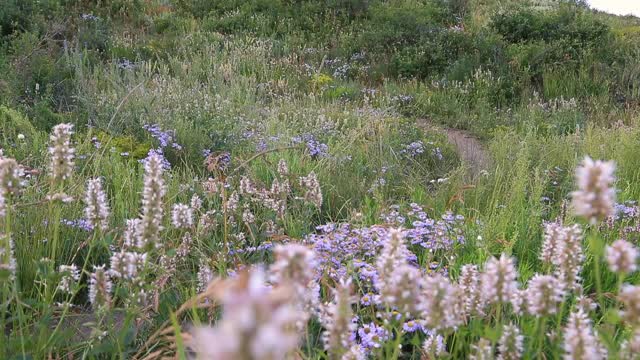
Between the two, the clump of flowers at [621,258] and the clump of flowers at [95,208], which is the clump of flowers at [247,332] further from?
the clump of flowers at [95,208]

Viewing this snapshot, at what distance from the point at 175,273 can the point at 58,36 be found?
853 centimetres

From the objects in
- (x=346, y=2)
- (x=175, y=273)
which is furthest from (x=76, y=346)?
(x=346, y=2)

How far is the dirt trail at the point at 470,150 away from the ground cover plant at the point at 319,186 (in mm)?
52

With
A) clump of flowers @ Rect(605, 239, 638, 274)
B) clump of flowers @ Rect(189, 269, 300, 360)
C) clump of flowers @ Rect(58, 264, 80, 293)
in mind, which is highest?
clump of flowers @ Rect(189, 269, 300, 360)

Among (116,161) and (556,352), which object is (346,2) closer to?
(116,161)

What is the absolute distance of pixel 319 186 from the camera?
319 centimetres

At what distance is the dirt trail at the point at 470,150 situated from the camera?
525 cm

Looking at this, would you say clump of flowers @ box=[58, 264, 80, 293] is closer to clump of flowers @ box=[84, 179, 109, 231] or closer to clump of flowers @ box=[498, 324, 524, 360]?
clump of flowers @ box=[84, 179, 109, 231]

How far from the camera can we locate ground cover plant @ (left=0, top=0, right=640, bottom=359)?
4.03 ft

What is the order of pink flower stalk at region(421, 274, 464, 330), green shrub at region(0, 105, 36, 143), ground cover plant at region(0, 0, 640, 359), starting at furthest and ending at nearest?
green shrub at region(0, 105, 36, 143)
ground cover plant at region(0, 0, 640, 359)
pink flower stalk at region(421, 274, 464, 330)

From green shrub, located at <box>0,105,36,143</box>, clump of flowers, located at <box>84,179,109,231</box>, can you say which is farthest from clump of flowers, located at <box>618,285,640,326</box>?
green shrub, located at <box>0,105,36,143</box>

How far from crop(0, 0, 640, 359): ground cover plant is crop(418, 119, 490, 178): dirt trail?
5 centimetres

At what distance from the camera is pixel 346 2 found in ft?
46.3

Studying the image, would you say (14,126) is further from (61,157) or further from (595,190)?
(595,190)
